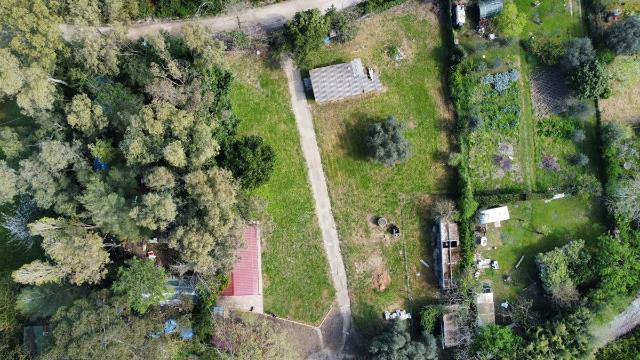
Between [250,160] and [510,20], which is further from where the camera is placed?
[510,20]

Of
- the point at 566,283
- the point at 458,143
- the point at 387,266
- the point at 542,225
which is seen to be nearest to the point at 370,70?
the point at 458,143

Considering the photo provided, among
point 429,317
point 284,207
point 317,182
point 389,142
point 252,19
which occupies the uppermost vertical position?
point 252,19

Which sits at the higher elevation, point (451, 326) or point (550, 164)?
point (550, 164)

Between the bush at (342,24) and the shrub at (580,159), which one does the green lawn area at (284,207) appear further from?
the shrub at (580,159)

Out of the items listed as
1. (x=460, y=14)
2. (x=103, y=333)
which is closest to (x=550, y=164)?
(x=460, y=14)

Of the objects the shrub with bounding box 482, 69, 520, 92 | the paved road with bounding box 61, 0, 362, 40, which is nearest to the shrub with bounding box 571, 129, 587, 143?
the shrub with bounding box 482, 69, 520, 92

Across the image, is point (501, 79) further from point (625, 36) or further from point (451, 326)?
point (451, 326)

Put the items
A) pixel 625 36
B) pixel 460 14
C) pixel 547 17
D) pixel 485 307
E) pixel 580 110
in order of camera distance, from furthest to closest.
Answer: pixel 547 17, pixel 460 14, pixel 580 110, pixel 485 307, pixel 625 36

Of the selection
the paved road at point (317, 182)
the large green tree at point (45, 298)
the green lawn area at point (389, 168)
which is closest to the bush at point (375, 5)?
the green lawn area at point (389, 168)
